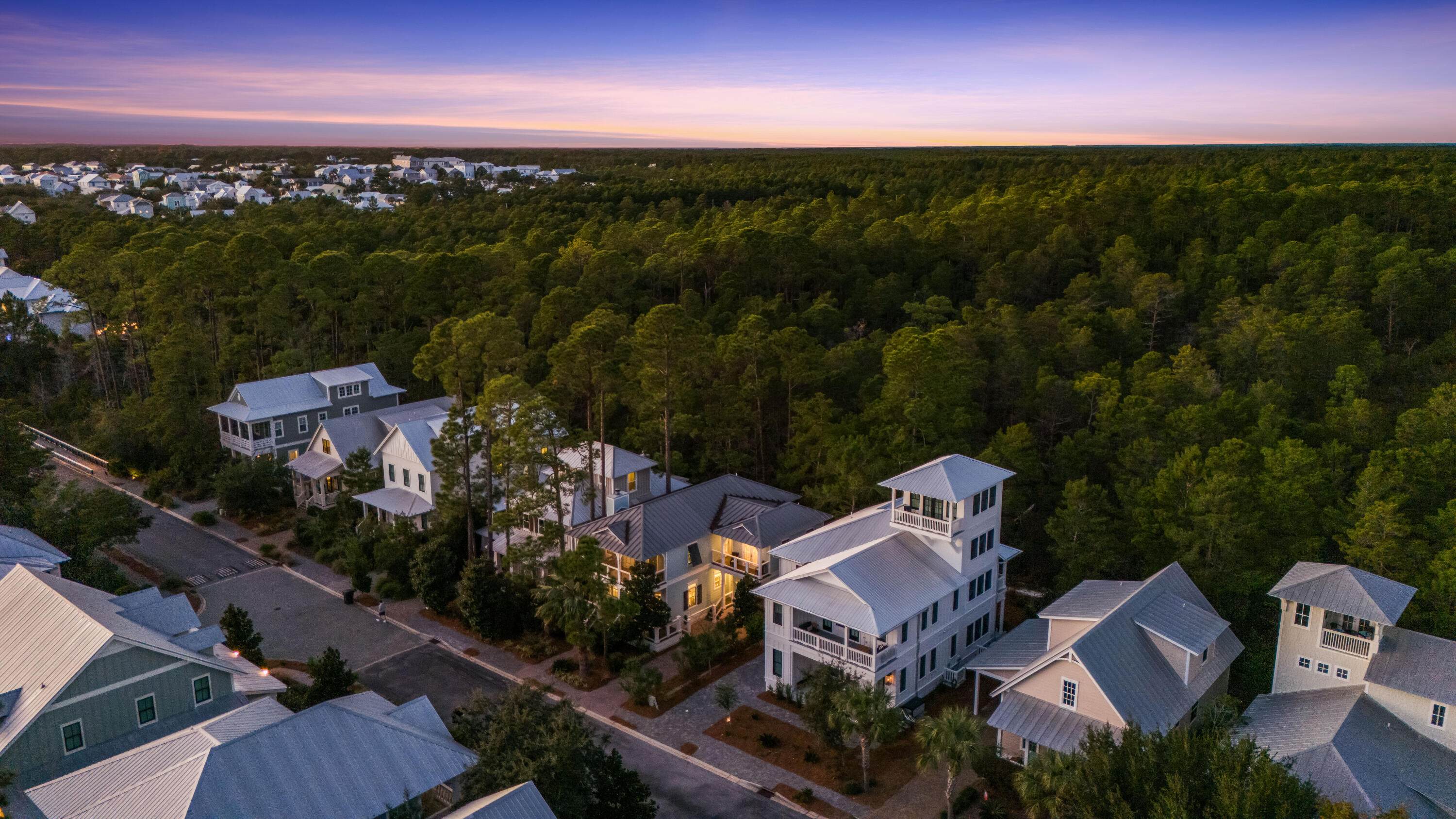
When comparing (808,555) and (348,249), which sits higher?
(348,249)

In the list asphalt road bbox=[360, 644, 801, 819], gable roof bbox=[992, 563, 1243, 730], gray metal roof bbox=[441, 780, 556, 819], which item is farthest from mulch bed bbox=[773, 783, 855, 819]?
gray metal roof bbox=[441, 780, 556, 819]

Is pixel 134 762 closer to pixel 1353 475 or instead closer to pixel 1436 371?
pixel 1353 475

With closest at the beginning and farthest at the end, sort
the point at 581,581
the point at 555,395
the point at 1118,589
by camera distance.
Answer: the point at 1118,589 < the point at 581,581 < the point at 555,395

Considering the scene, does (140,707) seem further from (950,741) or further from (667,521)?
(950,741)

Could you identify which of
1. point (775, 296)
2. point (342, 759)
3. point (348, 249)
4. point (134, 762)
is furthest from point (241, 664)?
point (348, 249)

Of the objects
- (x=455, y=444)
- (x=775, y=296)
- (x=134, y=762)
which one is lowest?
(x=134, y=762)

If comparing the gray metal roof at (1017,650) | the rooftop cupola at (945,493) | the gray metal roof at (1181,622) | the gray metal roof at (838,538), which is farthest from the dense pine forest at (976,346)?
the gray metal roof at (1017,650)

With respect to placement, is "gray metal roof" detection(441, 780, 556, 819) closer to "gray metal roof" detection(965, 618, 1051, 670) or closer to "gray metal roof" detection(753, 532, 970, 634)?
"gray metal roof" detection(753, 532, 970, 634)

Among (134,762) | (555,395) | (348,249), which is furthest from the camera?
(348,249)
